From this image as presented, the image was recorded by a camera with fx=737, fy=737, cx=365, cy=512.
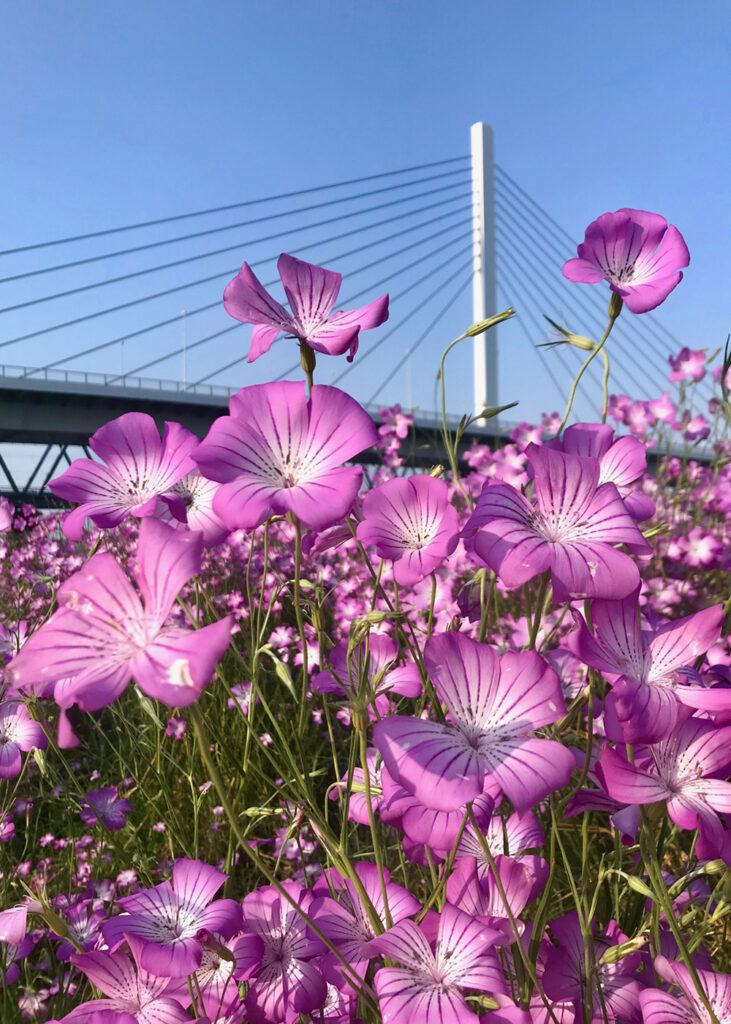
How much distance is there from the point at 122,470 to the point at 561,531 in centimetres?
60

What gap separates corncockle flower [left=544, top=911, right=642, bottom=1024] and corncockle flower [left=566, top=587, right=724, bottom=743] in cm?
45

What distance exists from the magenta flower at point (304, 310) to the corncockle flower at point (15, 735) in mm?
1004

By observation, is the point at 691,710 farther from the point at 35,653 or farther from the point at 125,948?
the point at 125,948

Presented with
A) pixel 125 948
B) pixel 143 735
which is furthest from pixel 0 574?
pixel 125 948

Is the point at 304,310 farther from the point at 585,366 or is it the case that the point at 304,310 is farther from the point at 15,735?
the point at 15,735

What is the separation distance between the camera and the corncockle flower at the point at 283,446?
0.80 m

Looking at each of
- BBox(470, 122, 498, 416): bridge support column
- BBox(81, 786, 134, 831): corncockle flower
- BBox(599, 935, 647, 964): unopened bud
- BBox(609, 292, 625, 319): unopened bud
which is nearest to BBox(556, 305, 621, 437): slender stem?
BBox(609, 292, 625, 319): unopened bud

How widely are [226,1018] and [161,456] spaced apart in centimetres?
89

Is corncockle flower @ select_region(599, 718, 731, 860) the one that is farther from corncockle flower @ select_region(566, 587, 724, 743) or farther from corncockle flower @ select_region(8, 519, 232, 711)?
corncockle flower @ select_region(8, 519, 232, 711)

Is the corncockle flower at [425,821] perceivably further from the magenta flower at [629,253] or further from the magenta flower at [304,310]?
the magenta flower at [629,253]

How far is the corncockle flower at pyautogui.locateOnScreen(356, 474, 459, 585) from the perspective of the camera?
0.98 meters

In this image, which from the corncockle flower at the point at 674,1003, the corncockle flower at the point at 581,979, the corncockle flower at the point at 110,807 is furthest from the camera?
the corncockle flower at the point at 110,807

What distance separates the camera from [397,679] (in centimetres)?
115

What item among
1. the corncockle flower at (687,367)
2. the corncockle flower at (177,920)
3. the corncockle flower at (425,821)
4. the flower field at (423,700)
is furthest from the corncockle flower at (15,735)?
the corncockle flower at (687,367)
